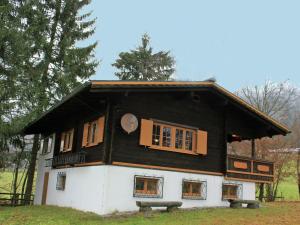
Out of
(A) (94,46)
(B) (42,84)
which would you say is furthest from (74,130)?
(A) (94,46)

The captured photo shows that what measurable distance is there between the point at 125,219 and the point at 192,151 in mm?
5457

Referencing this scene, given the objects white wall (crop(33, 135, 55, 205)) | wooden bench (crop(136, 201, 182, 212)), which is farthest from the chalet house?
white wall (crop(33, 135, 55, 205))

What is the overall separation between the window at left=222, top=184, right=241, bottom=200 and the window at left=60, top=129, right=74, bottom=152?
26.6ft

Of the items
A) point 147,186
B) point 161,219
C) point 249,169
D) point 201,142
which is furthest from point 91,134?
point 249,169

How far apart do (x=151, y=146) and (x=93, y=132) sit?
284 cm

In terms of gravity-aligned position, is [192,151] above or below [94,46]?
below

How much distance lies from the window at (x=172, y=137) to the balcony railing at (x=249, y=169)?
195cm

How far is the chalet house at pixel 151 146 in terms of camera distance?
1498cm

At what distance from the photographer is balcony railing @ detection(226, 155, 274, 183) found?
1883cm

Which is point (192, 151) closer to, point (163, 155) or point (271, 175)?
point (163, 155)

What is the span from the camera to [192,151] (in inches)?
691

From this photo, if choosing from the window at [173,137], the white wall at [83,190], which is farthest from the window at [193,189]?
the white wall at [83,190]

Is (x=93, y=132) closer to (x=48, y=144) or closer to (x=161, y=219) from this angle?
(x=161, y=219)

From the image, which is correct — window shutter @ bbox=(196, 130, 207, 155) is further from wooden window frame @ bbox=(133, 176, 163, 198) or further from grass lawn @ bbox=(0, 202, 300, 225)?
grass lawn @ bbox=(0, 202, 300, 225)
